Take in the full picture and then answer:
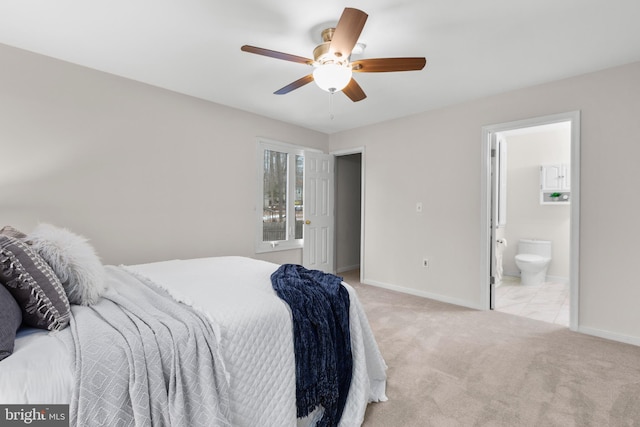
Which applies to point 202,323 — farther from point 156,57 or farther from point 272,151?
point 272,151

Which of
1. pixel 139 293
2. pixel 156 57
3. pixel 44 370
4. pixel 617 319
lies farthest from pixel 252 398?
pixel 617 319

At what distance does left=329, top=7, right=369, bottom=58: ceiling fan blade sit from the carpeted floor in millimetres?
2188

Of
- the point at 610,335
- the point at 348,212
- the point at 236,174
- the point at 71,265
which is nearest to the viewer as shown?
the point at 71,265

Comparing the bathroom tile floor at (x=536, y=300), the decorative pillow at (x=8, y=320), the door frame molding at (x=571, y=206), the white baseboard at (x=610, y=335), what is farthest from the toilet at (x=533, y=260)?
the decorative pillow at (x=8, y=320)

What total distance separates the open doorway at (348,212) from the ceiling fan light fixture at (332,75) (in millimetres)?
3266

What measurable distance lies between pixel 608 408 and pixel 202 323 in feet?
7.81

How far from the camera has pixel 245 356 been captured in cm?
136

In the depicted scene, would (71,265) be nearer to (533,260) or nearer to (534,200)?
(533,260)

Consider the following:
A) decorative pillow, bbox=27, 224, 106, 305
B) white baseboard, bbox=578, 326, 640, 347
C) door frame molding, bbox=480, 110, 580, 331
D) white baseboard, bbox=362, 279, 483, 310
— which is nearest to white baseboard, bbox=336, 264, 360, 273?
white baseboard, bbox=362, 279, 483, 310

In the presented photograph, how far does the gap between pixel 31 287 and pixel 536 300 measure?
486 cm

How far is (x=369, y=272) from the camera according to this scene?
15.5 ft

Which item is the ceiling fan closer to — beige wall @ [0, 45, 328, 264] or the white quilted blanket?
the white quilted blanket

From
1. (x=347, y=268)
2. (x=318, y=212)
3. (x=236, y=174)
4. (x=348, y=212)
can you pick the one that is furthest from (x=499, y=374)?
(x=348, y=212)

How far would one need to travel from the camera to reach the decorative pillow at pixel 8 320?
0.99m
